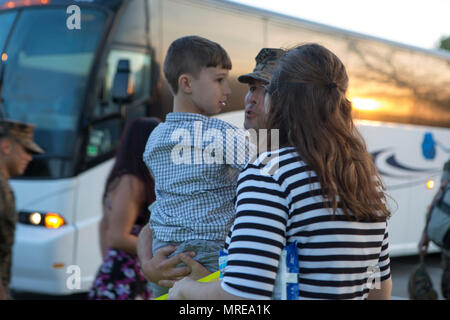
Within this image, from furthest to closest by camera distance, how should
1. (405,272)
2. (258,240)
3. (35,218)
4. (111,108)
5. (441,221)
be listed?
(405,272) < (111,108) < (35,218) < (441,221) < (258,240)

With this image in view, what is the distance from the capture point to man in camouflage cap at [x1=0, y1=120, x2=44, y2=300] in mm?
2701

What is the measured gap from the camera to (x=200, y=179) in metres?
1.90

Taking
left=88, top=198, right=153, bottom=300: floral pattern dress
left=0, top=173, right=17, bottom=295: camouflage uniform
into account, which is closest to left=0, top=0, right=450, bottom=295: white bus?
left=88, top=198, right=153, bottom=300: floral pattern dress

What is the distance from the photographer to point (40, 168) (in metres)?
5.55

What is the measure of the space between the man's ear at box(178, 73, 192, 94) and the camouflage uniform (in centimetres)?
119

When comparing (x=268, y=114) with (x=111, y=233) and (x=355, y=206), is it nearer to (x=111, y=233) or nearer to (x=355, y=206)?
(x=355, y=206)

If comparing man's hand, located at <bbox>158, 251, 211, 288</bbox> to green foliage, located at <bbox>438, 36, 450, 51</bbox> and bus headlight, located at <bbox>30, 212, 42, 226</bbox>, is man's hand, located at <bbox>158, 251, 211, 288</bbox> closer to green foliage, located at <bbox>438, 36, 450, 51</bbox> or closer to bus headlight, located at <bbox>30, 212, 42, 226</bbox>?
bus headlight, located at <bbox>30, 212, 42, 226</bbox>

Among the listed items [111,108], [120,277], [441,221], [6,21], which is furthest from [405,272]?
[6,21]

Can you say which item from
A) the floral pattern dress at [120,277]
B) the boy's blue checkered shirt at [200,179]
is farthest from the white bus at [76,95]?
the boy's blue checkered shirt at [200,179]

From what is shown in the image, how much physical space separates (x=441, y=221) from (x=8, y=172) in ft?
9.29

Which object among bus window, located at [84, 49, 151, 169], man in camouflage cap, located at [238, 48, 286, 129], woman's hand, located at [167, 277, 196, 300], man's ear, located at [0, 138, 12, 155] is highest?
bus window, located at [84, 49, 151, 169]

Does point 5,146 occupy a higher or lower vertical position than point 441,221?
higher

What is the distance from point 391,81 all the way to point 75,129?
4846 millimetres

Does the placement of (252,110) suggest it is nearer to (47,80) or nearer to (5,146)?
(5,146)
